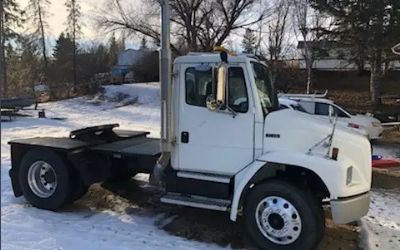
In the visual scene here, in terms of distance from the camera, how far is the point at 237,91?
5961 mm

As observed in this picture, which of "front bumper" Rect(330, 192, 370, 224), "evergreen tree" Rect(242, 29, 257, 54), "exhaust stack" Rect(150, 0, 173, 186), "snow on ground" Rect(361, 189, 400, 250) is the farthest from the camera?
"evergreen tree" Rect(242, 29, 257, 54)

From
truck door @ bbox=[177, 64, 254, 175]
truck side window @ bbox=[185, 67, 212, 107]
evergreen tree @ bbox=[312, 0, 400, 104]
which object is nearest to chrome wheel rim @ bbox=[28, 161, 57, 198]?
truck door @ bbox=[177, 64, 254, 175]

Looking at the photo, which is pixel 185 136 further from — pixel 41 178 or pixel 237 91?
pixel 41 178

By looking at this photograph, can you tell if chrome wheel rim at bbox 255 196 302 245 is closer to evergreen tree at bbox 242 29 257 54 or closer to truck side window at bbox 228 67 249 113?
truck side window at bbox 228 67 249 113

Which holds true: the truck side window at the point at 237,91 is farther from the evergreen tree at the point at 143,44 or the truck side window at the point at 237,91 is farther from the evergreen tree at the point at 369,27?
the evergreen tree at the point at 143,44

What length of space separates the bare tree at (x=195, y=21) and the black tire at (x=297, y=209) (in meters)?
30.1

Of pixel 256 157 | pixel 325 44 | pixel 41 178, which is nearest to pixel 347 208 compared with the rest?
pixel 256 157

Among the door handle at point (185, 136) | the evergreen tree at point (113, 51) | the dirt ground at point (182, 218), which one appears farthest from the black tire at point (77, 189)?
the evergreen tree at point (113, 51)

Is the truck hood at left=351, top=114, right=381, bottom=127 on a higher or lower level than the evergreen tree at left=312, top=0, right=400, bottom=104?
lower

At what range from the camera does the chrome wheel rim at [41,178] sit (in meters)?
7.40

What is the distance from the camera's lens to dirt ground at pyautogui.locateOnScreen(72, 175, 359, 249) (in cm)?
625

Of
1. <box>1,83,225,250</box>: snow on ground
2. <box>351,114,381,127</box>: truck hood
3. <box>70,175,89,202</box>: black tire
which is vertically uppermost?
<box>351,114,381,127</box>: truck hood

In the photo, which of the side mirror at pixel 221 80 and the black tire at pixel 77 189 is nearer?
the side mirror at pixel 221 80

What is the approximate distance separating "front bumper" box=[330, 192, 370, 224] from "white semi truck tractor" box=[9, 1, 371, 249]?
0.5 inches
